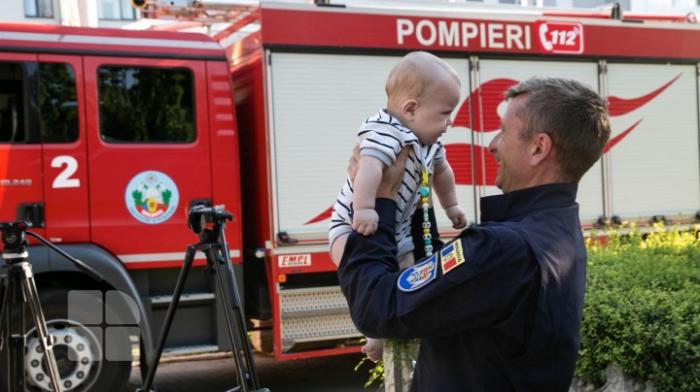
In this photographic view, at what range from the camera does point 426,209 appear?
7.60ft

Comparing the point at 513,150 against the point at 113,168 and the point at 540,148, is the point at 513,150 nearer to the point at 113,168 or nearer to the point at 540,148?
the point at 540,148

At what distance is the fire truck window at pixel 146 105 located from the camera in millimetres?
6172

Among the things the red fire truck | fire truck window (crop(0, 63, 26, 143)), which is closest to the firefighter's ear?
the red fire truck

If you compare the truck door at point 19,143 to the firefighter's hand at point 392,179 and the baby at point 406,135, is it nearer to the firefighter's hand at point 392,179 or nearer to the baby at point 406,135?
the baby at point 406,135

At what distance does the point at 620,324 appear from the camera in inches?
143

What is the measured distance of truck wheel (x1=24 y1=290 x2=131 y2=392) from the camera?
5918mm

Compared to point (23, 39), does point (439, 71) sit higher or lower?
lower

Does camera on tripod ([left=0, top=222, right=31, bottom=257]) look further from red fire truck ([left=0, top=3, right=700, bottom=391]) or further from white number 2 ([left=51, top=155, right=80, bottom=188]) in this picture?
white number 2 ([left=51, top=155, right=80, bottom=188])

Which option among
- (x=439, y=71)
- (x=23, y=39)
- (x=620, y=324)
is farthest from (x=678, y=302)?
(x=23, y=39)

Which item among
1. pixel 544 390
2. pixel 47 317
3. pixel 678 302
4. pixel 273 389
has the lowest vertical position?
pixel 273 389

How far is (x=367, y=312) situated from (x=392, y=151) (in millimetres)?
658

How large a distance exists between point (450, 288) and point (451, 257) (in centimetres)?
7

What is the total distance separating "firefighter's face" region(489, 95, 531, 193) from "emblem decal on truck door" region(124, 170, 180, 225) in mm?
4698

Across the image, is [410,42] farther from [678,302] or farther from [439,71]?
[439,71]
